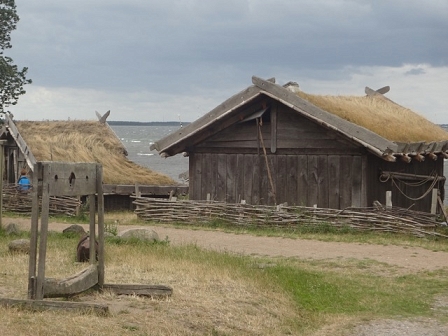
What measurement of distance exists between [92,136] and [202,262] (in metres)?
18.6

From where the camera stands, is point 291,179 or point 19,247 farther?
point 291,179

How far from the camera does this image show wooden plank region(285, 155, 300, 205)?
2091 centimetres

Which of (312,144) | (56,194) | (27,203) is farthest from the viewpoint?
(27,203)

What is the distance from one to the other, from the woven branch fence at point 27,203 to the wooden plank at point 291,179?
7.05 m

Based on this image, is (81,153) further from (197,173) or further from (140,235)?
(140,235)

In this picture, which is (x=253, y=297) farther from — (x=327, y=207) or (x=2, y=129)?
(x=2, y=129)

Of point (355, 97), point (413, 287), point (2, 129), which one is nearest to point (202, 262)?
point (413, 287)

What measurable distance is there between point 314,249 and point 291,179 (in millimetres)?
5179

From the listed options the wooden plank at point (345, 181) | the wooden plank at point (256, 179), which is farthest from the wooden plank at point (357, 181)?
the wooden plank at point (256, 179)

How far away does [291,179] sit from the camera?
21.0 m

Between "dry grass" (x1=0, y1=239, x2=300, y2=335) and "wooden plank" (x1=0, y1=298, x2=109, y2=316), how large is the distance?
4.8 inches

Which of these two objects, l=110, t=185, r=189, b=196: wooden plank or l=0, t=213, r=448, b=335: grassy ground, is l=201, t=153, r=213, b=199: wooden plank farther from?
l=0, t=213, r=448, b=335: grassy ground

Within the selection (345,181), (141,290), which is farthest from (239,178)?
(141,290)

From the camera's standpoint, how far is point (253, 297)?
10.2 m
